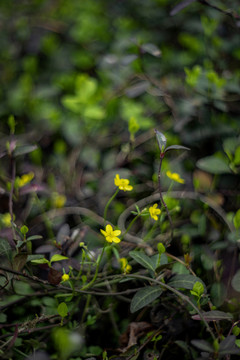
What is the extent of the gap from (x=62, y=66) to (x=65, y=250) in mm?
1443

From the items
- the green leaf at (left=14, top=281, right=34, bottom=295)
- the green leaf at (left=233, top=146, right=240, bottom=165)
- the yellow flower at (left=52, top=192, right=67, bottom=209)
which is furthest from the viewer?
the yellow flower at (left=52, top=192, right=67, bottom=209)

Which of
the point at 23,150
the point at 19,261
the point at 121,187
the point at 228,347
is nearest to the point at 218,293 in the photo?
the point at 228,347

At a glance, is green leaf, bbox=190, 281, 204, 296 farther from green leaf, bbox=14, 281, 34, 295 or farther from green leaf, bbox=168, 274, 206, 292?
green leaf, bbox=14, 281, 34, 295

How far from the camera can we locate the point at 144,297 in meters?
0.79

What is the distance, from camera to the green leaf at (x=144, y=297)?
768mm

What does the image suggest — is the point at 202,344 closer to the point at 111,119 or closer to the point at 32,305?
the point at 32,305

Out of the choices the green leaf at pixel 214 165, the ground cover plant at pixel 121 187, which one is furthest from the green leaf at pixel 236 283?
the green leaf at pixel 214 165

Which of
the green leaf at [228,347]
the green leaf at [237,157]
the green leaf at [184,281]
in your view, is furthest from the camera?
the green leaf at [237,157]

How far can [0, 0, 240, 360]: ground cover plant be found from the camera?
0.85 m

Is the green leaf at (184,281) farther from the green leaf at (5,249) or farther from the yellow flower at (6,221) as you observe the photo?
the yellow flower at (6,221)

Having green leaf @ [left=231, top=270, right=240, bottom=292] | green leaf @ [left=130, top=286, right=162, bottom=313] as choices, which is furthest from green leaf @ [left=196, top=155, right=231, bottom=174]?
green leaf @ [left=130, top=286, right=162, bottom=313]

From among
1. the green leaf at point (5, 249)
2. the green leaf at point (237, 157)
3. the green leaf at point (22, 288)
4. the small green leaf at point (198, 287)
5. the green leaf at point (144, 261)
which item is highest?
the green leaf at point (237, 157)

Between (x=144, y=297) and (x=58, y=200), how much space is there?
55cm

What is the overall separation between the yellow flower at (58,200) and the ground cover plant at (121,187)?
0.05 feet
